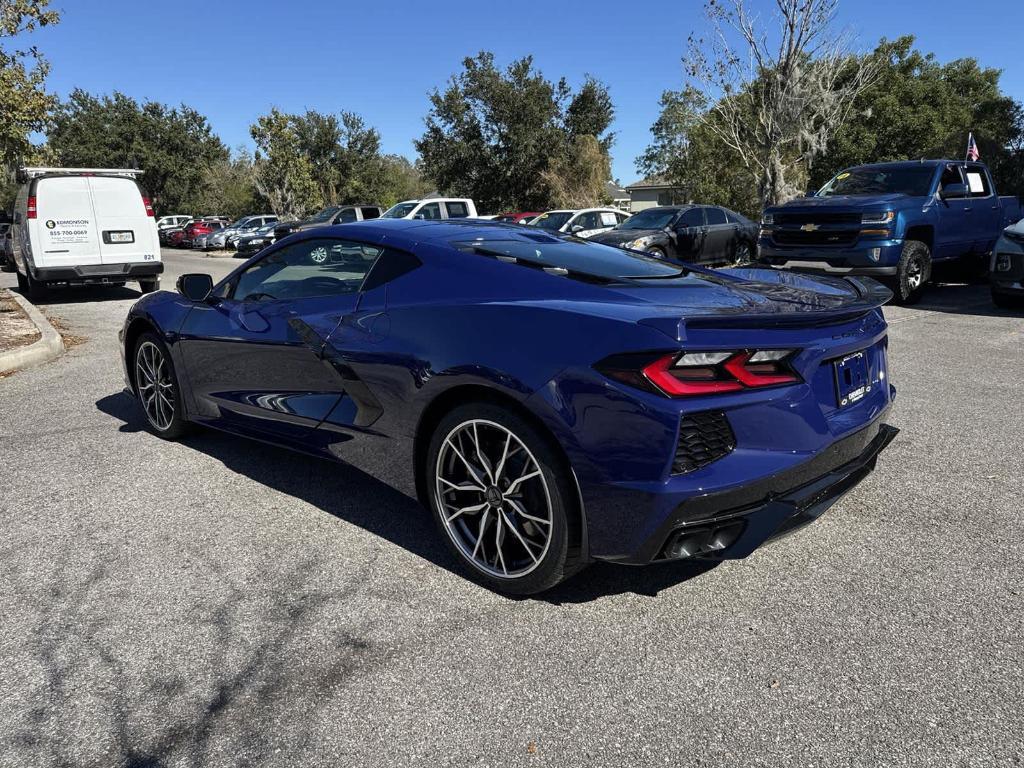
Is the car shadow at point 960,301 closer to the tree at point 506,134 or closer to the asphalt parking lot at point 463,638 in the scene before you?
the asphalt parking lot at point 463,638

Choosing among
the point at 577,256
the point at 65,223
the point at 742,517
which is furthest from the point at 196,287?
the point at 65,223

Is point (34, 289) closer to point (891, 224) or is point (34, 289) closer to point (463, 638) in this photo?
point (463, 638)

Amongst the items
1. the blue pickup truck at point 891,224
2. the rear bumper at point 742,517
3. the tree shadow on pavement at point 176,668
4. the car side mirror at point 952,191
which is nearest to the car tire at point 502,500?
the rear bumper at point 742,517

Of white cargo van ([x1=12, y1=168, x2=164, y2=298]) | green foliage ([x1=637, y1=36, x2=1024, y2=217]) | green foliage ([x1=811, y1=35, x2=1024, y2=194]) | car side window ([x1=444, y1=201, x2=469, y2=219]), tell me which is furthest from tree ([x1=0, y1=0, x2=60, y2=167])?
green foliage ([x1=811, y1=35, x2=1024, y2=194])

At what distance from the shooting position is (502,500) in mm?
2859

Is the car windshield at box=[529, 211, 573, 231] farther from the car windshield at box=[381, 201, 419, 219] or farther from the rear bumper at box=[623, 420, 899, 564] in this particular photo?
the rear bumper at box=[623, 420, 899, 564]

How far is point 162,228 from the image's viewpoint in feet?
139

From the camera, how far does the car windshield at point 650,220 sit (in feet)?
49.9

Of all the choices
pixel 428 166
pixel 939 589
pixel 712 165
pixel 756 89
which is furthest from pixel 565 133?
pixel 939 589

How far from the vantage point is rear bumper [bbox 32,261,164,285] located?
12.1m

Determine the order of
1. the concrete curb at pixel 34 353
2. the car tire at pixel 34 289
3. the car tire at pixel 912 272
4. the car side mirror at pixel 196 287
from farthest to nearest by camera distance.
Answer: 1. the car tire at pixel 34 289
2. the car tire at pixel 912 272
3. the concrete curb at pixel 34 353
4. the car side mirror at pixel 196 287

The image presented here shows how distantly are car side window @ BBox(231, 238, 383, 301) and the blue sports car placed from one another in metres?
0.01

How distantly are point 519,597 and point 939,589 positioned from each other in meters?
1.61

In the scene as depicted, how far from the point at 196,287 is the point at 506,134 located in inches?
1353
